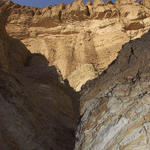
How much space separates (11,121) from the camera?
676cm

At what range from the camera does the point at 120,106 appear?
17.9ft

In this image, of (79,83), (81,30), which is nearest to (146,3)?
(81,30)

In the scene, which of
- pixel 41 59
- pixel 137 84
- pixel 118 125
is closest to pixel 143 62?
pixel 137 84

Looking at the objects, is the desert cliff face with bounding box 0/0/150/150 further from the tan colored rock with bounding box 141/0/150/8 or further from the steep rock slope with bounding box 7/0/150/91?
the tan colored rock with bounding box 141/0/150/8

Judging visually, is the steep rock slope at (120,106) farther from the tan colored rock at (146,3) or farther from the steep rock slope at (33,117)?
the tan colored rock at (146,3)

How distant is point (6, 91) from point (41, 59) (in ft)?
35.5

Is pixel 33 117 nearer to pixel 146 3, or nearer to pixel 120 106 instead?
pixel 120 106

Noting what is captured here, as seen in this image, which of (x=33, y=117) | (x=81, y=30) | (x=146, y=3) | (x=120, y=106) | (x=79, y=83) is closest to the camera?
(x=120, y=106)

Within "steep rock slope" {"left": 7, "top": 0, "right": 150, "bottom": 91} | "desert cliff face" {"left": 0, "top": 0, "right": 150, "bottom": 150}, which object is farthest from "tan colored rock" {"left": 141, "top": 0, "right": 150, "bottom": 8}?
"desert cliff face" {"left": 0, "top": 0, "right": 150, "bottom": 150}

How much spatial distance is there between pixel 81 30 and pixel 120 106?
52.7ft

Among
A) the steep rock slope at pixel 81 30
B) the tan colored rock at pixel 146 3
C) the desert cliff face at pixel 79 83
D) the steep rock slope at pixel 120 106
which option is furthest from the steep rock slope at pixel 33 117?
the tan colored rock at pixel 146 3

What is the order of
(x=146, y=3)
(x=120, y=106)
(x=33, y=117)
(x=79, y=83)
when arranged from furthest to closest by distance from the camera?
(x=146, y=3) → (x=79, y=83) → (x=33, y=117) → (x=120, y=106)

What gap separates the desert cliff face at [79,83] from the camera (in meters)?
5.19

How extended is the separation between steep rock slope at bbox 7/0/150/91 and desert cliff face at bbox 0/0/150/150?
0.08 m
